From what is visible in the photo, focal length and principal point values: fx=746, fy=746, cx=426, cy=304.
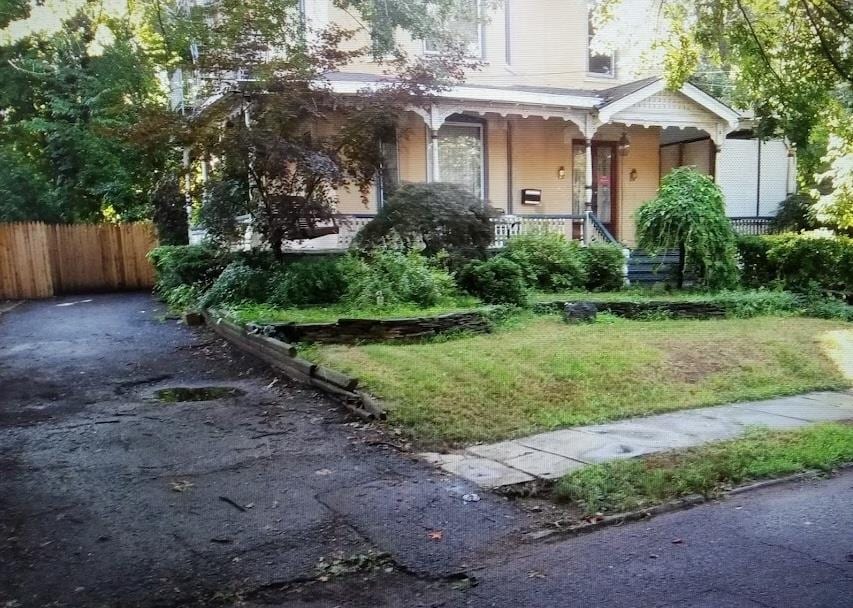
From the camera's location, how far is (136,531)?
4551 mm

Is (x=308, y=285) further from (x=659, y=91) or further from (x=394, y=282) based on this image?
(x=659, y=91)

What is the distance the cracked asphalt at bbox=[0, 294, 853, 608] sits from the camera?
149 inches

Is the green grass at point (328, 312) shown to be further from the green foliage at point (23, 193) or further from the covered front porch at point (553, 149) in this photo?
the green foliage at point (23, 193)

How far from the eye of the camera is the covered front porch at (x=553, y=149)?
663 inches

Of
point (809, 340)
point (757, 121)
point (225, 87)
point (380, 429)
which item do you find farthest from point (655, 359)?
point (757, 121)

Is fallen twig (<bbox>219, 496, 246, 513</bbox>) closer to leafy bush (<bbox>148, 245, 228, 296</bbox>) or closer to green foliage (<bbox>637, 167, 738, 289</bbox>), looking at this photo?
leafy bush (<bbox>148, 245, 228, 296</bbox>)

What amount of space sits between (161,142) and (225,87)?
132cm

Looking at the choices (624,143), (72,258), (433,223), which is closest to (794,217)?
(624,143)

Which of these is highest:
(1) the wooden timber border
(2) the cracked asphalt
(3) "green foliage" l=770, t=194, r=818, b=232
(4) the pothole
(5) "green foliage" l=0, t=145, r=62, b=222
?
(5) "green foliage" l=0, t=145, r=62, b=222

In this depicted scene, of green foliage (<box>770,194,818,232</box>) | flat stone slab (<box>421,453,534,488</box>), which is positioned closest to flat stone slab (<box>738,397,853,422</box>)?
flat stone slab (<box>421,453,534,488</box>)

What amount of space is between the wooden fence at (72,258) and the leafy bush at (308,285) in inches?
407

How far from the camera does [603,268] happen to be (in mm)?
15430

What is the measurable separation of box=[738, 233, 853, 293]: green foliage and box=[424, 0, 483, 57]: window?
8.03 metres

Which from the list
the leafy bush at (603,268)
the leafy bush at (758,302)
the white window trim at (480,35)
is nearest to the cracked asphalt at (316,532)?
the leafy bush at (758,302)
